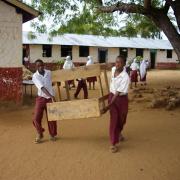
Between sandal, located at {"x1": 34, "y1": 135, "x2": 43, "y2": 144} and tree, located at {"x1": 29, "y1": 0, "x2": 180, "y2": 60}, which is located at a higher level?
tree, located at {"x1": 29, "y1": 0, "x2": 180, "y2": 60}

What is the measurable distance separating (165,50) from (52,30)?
25850mm

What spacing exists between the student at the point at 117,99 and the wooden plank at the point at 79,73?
0.40 meters

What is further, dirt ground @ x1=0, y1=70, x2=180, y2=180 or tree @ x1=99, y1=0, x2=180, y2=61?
tree @ x1=99, y1=0, x2=180, y2=61

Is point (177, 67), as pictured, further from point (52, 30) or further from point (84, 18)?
point (84, 18)

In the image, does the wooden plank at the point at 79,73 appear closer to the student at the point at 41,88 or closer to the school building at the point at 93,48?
the student at the point at 41,88

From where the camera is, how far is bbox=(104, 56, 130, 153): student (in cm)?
679

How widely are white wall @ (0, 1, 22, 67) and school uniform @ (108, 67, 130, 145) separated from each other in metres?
5.39

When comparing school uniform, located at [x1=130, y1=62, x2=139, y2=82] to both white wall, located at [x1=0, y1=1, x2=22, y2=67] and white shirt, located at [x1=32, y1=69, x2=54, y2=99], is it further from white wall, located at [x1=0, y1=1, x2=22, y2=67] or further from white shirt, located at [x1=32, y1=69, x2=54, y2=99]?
white shirt, located at [x1=32, y1=69, x2=54, y2=99]

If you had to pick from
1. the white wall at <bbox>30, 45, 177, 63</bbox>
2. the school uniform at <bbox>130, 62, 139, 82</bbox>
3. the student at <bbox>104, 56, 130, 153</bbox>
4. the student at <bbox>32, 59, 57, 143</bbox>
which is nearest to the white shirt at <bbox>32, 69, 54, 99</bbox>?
the student at <bbox>32, 59, 57, 143</bbox>

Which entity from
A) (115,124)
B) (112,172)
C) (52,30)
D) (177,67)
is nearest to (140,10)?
(115,124)

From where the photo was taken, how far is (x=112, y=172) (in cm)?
587

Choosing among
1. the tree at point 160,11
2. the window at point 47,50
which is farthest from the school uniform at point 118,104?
the window at point 47,50

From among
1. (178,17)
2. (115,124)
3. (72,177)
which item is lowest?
(72,177)

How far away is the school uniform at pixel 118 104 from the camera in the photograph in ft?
22.3
